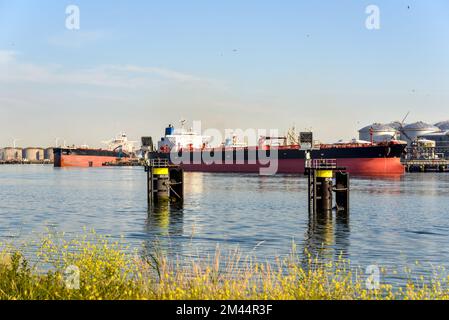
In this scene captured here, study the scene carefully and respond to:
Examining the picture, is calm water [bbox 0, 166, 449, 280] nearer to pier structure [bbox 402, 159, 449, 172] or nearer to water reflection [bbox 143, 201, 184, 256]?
water reflection [bbox 143, 201, 184, 256]

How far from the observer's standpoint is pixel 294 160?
413 ft

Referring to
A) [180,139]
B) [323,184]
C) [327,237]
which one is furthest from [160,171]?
[180,139]

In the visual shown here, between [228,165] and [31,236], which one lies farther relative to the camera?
[228,165]

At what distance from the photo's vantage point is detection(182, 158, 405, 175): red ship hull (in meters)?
115

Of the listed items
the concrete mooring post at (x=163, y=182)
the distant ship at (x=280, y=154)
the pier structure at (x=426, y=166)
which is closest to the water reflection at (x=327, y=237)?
the concrete mooring post at (x=163, y=182)

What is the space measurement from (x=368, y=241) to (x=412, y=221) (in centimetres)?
1180

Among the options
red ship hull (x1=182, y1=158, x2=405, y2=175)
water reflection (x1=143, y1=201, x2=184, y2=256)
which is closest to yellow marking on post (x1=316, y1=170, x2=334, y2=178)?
water reflection (x1=143, y1=201, x2=184, y2=256)

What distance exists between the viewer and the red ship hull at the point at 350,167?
114938mm

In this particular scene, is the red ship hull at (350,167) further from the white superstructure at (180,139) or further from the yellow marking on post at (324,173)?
the yellow marking on post at (324,173)

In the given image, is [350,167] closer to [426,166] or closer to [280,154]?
[280,154]
